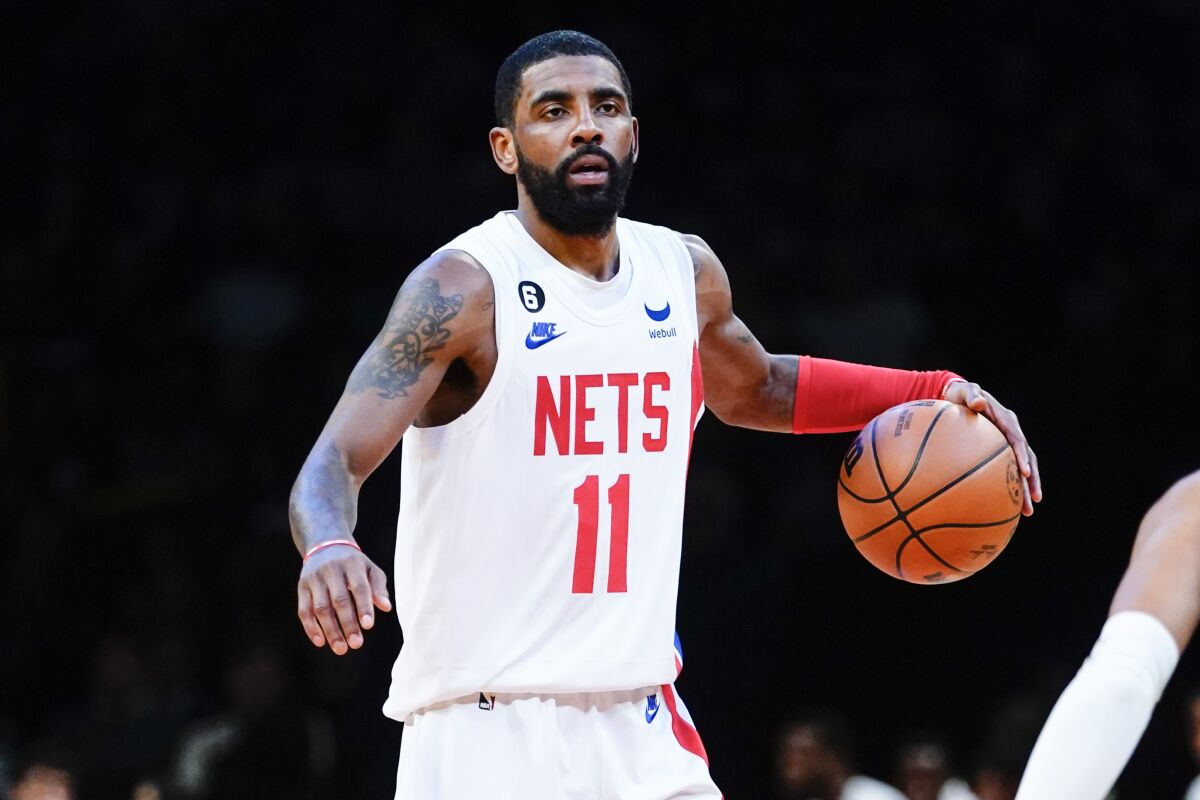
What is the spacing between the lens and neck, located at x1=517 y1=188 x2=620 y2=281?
4.35 meters

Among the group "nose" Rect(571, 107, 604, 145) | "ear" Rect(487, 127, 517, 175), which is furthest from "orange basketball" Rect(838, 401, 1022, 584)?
"ear" Rect(487, 127, 517, 175)

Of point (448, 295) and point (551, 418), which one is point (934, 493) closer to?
point (551, 418)

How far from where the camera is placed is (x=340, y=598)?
3.43 m

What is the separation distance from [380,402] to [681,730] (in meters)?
1.06

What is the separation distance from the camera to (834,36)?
35.1 ft

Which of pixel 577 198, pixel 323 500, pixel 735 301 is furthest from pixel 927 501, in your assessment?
pixel 735 301

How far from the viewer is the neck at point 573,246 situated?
4.35 m

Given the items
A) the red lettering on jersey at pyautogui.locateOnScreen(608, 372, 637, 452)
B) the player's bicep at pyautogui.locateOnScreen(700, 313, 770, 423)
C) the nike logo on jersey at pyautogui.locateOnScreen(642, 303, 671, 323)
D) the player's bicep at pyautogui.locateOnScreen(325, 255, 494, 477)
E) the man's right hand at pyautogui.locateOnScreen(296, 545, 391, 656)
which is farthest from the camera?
the player's bicep at pyautogui.locateOnScreen(700, 313, 770, 423)

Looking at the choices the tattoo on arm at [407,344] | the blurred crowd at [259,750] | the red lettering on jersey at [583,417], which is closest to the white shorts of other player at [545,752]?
the red lettering on jersey at [583,417]

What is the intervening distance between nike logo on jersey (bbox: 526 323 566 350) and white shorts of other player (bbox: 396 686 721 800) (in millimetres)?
802

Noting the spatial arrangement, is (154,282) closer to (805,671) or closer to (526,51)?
(805,671)

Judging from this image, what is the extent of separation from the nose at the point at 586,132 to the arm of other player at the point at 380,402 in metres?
0.43

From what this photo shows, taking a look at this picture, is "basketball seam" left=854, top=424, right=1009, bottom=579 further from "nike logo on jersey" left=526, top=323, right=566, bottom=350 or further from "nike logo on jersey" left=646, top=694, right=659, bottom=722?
"nike logo on jersey" left=526, top=323, right=566, bottom=350

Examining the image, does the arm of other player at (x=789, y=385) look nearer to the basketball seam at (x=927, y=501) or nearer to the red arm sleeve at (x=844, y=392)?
the red arm sleeve at (x=844, y=392)
